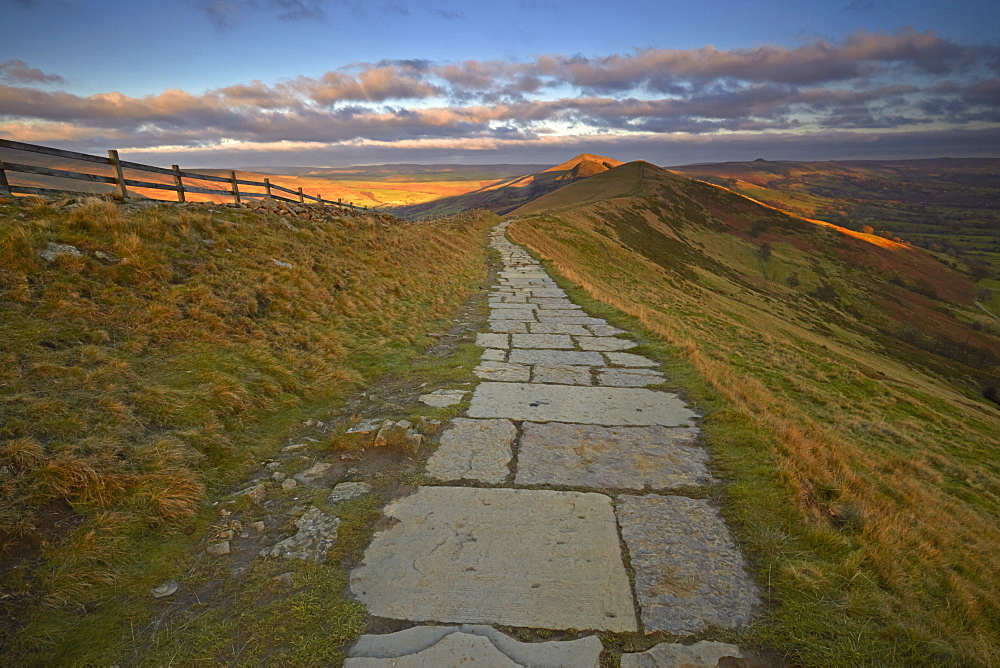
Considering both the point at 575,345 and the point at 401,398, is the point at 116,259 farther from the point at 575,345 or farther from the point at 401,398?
the point at 575,345

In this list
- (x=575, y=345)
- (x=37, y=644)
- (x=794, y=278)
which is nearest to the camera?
(x=37, y=644)

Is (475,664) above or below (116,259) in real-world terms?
below

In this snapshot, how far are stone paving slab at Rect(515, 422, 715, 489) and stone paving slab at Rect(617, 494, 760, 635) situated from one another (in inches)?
12.4

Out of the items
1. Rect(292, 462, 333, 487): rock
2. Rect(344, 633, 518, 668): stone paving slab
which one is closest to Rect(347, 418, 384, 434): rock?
Rect(292, 462, 333, 487): rock

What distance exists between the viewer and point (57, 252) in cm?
570

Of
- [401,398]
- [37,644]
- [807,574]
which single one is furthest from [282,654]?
[401,398]

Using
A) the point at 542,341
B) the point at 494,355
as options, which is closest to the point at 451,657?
the point at 494,355

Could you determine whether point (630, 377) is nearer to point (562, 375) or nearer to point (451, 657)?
point (562, 375)

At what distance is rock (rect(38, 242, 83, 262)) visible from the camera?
5.56 metres

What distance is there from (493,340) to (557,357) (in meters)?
1.54

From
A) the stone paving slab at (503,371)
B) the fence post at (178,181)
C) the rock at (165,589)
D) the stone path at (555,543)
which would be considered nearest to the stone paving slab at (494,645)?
the stone path at (555,543)

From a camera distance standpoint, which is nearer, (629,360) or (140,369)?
(140,369)

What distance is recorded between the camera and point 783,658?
2283 mm

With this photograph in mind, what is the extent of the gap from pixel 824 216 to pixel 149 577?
19823 cm
